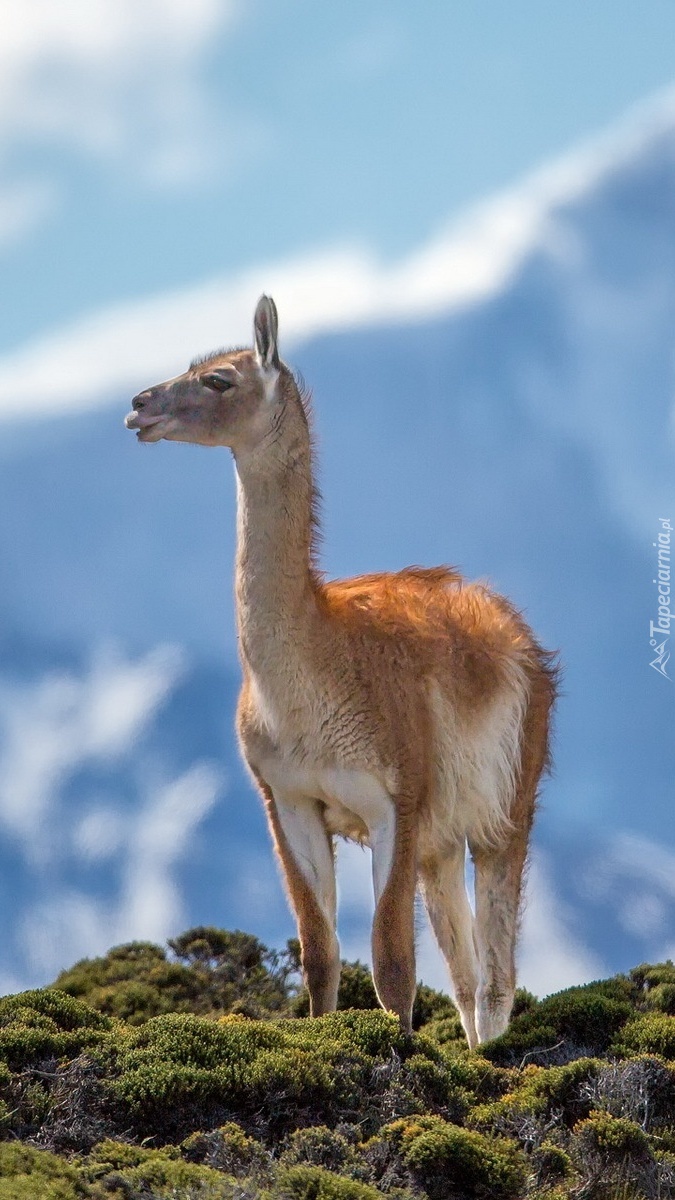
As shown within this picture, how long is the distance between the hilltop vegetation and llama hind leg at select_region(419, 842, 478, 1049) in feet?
4.27

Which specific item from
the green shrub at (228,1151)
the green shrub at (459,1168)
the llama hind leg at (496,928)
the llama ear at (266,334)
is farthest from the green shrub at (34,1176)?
the llama ear at (266,334)

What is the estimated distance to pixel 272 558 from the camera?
37.0ft

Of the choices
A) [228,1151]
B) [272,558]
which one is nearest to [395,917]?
[272,558]

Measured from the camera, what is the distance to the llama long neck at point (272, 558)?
11242 mm

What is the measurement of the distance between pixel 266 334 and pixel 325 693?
2249 mm

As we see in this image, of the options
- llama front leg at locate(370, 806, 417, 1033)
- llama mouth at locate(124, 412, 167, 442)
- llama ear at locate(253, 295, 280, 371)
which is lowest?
llama front leg at locate(370, 806, 417, 1033)

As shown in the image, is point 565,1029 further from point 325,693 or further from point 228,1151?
point 228,1151

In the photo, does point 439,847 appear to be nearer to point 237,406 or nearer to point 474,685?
point 474,685

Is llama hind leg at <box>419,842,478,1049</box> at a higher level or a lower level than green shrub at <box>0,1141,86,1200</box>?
higher

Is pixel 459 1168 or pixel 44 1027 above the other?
pixel 44 1027

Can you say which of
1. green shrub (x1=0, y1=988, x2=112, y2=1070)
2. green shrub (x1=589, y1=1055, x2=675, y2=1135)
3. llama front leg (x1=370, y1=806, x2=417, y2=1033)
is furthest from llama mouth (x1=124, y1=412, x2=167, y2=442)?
green shrub (x1=589, y1=1055, x2=675, y2=1135)

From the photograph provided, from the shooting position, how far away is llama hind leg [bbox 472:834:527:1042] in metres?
12.3

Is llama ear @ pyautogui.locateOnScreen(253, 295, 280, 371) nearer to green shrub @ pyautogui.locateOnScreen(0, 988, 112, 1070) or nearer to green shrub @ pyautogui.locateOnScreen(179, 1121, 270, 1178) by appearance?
green shrub @ pyautogui.locateOnScreen(0, 988, 112, 1070)

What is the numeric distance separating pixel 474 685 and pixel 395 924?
1807 mm
